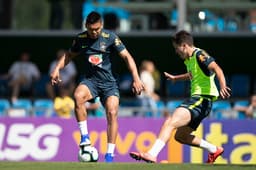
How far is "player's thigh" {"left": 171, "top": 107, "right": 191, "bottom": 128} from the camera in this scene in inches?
508

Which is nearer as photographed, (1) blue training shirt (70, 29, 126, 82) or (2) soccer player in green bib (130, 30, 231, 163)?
(2) soccer player in green bib (130, 30, 231, 163)

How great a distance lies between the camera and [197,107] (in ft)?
43.1

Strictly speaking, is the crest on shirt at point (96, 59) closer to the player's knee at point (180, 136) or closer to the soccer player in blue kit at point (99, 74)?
the soccer player in blue kit at point (99, 74)

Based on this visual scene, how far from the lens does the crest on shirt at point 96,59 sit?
13648 millimetres

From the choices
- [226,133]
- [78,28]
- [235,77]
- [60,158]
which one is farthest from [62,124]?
[235,77]

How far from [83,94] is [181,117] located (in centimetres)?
147

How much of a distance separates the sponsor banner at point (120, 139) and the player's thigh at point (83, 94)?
433 centimetres

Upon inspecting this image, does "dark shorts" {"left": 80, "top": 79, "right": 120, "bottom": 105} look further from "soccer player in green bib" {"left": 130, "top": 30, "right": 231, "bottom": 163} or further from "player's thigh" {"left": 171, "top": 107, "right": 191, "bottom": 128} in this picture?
"player's thigh" {"left": 171, "top": 107, "right": 191, "bottom": 128}

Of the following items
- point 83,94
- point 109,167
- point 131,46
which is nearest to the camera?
point 109,167

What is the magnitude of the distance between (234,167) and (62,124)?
23.4 ft

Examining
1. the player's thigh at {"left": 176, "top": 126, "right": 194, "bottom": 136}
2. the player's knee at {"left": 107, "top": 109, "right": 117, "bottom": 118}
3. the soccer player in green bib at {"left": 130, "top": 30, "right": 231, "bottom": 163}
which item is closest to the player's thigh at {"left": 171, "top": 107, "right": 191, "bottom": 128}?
the soccer player in green bib at {"left": 130, "top": 30, "right": 231, "bottom": 163}

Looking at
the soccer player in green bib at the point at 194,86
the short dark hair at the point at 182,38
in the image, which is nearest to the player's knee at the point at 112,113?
the soccer player in green bib at the point at 194,86

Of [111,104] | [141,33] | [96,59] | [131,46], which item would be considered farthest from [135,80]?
[131,46]

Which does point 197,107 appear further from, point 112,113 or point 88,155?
point 88,155
